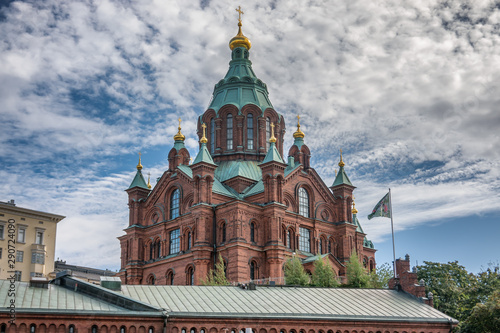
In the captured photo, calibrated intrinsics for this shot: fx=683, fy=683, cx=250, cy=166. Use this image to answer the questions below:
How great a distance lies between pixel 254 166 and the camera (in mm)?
80438

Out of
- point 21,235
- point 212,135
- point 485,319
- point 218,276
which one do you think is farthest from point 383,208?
point 21,235

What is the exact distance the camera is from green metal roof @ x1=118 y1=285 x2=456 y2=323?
120 ft

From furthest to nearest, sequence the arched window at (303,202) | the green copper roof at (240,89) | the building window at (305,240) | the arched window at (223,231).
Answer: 1. the green copper roof at (240,89)
2. the arched window at (303,202)
3. the building window at (305,240)
4. the arched window at (223,231)

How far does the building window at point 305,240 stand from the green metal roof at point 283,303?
29954 millimetres

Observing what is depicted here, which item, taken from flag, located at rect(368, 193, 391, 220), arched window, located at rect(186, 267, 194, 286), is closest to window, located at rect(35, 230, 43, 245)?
arched window, located at rect(186, 267, 194, 286)

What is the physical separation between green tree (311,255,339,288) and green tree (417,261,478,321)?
1237cm

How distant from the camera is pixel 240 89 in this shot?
84438mm

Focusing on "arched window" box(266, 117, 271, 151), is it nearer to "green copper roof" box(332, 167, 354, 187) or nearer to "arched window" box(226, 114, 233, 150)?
"arched window" box(226, 114, 233, 150)

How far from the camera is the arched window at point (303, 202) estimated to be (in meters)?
76.9

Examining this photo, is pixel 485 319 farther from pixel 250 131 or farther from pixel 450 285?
pixel 250 131

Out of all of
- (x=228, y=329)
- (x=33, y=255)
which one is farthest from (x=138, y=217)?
(x=228, y=329)

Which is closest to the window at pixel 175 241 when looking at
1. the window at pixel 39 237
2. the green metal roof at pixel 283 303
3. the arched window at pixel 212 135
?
the arched window at pixel 212 135

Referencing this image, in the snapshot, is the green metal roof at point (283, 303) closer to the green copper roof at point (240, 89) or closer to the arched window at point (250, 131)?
the arched window at point (250, 131)

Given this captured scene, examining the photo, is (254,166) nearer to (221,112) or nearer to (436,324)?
(221,112)
